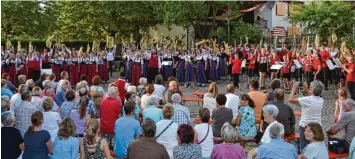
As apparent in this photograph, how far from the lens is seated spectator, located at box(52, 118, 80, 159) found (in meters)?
6.52

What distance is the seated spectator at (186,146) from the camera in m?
6.14

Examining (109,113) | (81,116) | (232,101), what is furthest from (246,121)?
(81,116)

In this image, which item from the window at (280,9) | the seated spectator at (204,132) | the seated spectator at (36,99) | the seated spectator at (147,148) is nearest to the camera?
the seated spectator at (147,148)

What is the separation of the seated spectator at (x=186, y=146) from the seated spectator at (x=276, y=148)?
2.56 ft

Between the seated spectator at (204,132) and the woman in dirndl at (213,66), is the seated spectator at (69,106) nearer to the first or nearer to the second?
the seated spectator at (204,132)

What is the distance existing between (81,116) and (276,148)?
13.1 feet

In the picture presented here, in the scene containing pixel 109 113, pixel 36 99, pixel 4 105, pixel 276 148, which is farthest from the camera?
pixel 36 99

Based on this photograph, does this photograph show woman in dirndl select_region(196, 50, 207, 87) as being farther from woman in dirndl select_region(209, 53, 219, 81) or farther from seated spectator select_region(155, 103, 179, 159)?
seated spectator select_region(155, 103, 179, 159)

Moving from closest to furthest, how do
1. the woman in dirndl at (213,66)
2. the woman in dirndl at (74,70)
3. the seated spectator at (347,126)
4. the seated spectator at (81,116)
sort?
the seated spectator at (347,126) → the seated spectator at (81,116) → the woman in dirndl at (74,70) → the woman in dirndl at (213,66)

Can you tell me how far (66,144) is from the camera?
6.51m

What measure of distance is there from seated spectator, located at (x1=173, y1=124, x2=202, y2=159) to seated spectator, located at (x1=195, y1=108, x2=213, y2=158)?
3.52 feet

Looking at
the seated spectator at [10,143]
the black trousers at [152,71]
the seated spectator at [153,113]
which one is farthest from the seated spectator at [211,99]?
the black trousers at [152,71]

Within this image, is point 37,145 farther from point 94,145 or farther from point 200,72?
point 200,72

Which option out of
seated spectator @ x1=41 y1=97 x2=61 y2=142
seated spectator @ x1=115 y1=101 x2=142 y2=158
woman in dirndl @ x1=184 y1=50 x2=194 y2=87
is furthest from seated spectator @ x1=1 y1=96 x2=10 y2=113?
woman in dirndl @ x1=184 y1=50 x2=194 y2=87
